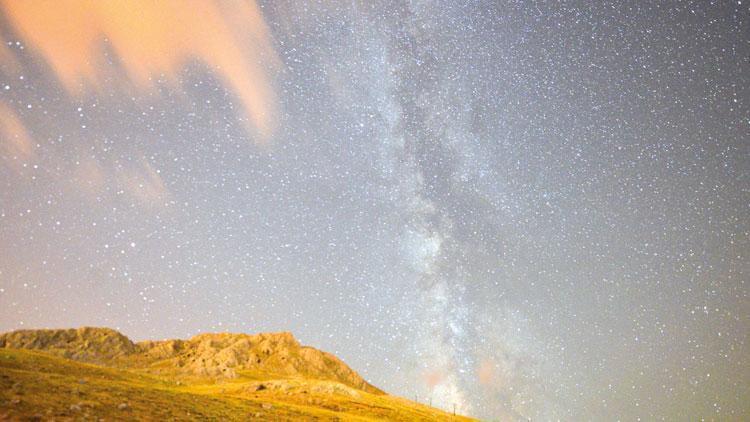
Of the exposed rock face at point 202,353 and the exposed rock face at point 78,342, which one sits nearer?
the exposed rock face at point 78,342

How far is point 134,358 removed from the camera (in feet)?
A: 481

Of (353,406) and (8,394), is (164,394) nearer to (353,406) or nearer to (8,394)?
(8,394)

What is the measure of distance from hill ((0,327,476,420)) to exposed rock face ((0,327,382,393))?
331 mm

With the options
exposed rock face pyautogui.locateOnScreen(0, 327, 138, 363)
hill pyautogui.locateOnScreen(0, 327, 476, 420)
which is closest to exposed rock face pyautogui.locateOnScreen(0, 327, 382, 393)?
exposed rock face pyautogui.locateOnScreen(0, 327, 138, 363)

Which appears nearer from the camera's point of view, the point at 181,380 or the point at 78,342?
the point at 181,380

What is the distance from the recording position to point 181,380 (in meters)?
121

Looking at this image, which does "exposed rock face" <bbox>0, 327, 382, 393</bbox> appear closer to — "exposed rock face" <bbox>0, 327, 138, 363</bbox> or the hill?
"exposed rock face" <bbox>0, 327, 138, 363</bbox>

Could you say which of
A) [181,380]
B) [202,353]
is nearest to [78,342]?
[202,353]

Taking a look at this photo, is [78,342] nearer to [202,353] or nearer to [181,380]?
[202,353]

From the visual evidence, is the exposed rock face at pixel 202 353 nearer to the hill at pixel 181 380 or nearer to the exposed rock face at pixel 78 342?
the exposed rock face at pixel 78 342

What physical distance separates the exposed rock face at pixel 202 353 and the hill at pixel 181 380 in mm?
331

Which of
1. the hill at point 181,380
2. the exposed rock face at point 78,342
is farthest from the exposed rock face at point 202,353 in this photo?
the hill at point 181,380

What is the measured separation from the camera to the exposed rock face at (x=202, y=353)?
135000mm

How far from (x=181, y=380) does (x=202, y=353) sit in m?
33.3
